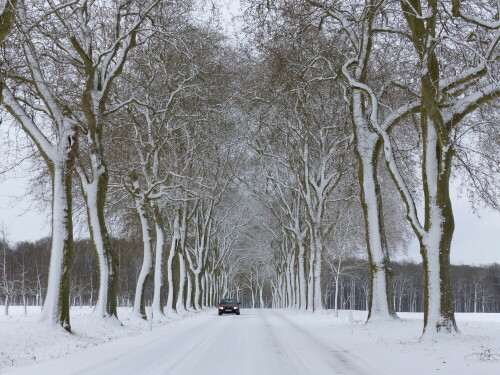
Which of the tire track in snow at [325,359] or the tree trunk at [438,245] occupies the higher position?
the tree trunk at [438,245]

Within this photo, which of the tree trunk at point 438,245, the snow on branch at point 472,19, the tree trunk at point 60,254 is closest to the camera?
the snow on branch at point 472,19

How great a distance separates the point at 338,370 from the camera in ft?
26.6

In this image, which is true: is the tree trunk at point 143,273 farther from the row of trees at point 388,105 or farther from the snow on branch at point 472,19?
the snow on branch at point 472,19

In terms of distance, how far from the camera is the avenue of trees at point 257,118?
1194 centimetres

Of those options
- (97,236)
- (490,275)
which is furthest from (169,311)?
(490,275)

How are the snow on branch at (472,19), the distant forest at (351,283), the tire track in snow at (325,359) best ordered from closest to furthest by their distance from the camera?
the tire track in snow at (325,359) < the snow on branch at (472,19) < the distant forest at (351,283)

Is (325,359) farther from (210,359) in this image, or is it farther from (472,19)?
(472,19)

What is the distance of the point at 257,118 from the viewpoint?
90.1 ft

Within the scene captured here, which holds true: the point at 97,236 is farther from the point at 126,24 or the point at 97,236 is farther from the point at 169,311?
the point at 169,311

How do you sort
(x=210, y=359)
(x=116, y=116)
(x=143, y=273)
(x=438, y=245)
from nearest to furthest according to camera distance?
(x=210, y=359), (x=438, y=245), (x=143, y=273), (x=116, y=116)

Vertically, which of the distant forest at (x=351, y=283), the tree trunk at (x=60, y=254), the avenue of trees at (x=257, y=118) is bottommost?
the distant forest at (x=351, y=283)

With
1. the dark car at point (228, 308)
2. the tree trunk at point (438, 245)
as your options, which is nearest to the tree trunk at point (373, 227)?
the tree trunk at point (438, 245)

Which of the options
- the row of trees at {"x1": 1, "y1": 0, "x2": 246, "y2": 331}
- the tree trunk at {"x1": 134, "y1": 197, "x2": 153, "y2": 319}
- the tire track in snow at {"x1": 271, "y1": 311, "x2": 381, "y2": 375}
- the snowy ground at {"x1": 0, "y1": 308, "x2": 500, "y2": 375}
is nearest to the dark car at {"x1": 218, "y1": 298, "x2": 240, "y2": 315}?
the row of trees at {"x1": 1, "y1": 0, "x2": 246, "y2": 331}

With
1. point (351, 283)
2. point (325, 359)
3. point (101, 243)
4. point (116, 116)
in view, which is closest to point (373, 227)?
point (325, 359)
